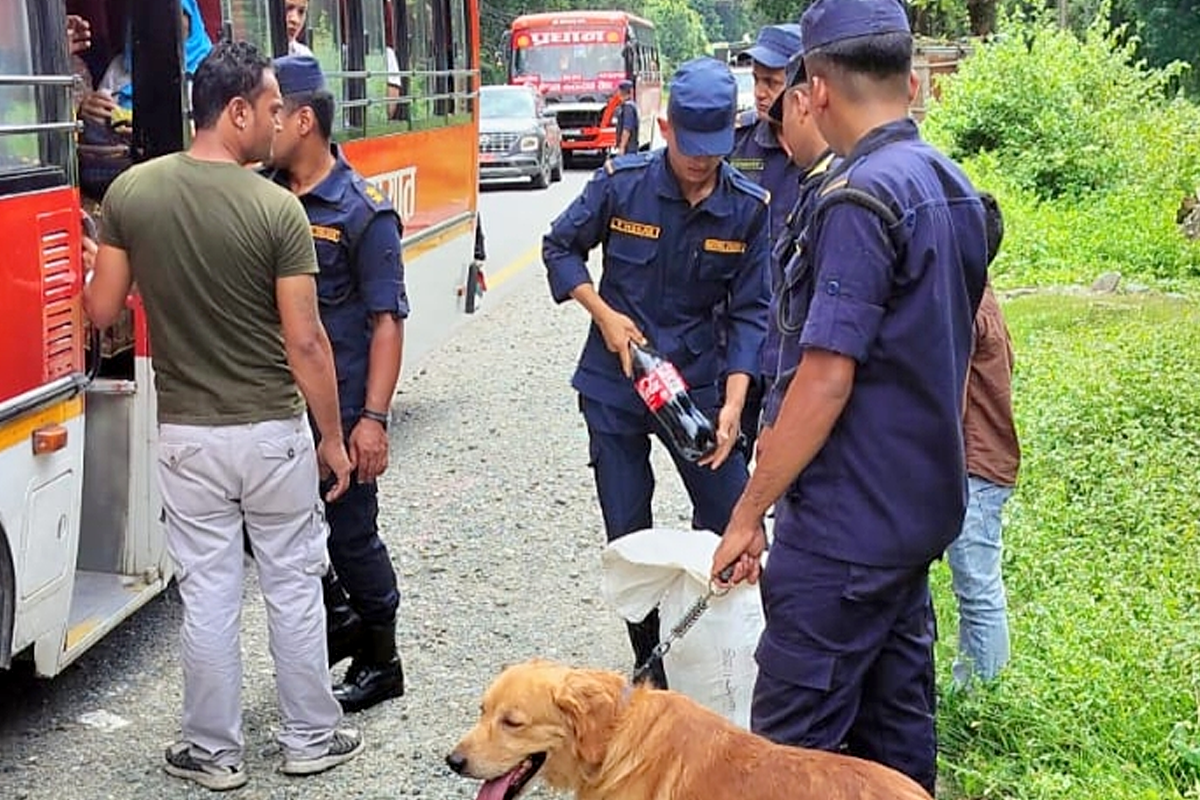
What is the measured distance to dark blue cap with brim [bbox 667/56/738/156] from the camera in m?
4.48

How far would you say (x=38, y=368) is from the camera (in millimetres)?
4406

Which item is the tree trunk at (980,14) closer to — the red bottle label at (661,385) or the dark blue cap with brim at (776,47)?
the dark blue cap with brim at (776,47)

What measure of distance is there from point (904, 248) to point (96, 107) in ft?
Answer: 12.5

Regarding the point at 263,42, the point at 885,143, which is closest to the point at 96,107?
the point at 263,42

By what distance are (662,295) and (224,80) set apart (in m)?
1.52

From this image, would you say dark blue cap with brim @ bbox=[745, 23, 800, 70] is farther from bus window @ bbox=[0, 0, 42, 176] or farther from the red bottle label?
bus window @ bbox=[0, 0, 42, 176]

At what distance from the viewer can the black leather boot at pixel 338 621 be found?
5180 millimetres

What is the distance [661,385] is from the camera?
4562 mm

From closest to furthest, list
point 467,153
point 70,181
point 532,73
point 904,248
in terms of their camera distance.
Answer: point 904,248 → point 70,181 → point 467,153 → point 532,73

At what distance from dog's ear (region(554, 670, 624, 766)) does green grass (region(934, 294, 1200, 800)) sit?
1492 millimetres

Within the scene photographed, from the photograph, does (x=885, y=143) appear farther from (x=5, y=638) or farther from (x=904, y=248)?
(x=5, y=638)

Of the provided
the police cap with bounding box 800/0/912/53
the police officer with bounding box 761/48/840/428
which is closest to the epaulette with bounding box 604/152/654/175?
the police officer with bounding box 761/48/840/428

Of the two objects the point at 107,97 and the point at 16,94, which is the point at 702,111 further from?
the point at 107,97

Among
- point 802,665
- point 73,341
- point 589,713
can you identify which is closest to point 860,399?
point 802,665
